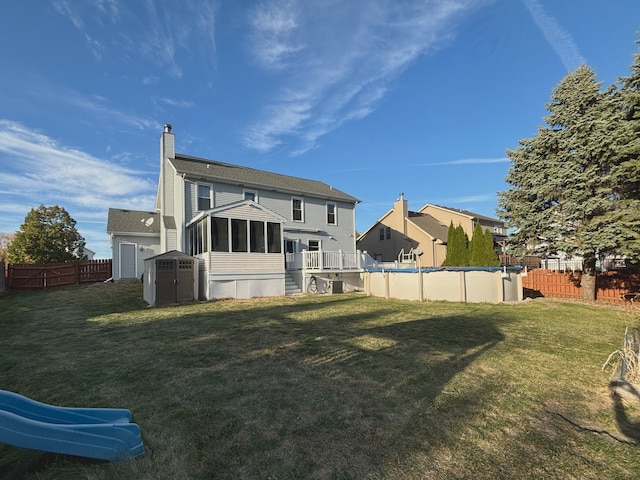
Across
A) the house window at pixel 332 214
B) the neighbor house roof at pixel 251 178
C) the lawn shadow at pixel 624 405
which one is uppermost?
the neighbor house roof at pixel 251 178

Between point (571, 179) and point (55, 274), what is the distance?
24.6 m

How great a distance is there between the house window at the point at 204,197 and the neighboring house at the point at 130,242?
484 cm

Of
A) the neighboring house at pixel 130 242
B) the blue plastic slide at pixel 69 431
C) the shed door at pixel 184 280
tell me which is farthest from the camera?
the neighboring house at pixel 130 242

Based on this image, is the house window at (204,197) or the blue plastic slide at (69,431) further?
the house window at (204,197)

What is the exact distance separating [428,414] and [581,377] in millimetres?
2814

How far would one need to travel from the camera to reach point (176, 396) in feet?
12.8

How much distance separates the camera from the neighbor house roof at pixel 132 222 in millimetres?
18375

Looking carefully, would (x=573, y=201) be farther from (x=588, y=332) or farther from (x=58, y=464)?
(x=58, y=464)

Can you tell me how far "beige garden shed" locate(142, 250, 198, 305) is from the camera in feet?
39.7

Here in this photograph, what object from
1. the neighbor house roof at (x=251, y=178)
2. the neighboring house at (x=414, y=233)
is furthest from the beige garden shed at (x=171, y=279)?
the neighboring house at (x=414, y=233)

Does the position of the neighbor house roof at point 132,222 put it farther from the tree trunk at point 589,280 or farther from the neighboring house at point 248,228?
the tree trunk at point 589,280

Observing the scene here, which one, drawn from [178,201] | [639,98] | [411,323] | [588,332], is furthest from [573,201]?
[178,201]

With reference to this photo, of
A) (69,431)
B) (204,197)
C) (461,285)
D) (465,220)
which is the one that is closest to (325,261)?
(461,285)

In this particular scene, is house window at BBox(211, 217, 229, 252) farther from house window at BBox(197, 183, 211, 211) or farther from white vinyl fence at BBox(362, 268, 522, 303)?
white vinyl fence at BBox(362, 268, 522, 303)
